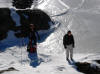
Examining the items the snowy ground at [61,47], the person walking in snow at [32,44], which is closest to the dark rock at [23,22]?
the snowy ground at [61,47]

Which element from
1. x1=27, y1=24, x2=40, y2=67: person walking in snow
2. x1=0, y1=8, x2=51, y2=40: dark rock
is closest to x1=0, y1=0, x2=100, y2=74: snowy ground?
x1=27, y1=24, x2=40, y2=67: person walking in snow

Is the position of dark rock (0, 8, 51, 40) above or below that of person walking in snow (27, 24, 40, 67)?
above

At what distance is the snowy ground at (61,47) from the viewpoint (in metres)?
12.7

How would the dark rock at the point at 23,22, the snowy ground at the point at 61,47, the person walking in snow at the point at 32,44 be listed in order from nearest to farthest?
the snowy ground at the point at 61,47 < the person walking in snow at the point at 32,44 < the dark rock at the point at 23,22

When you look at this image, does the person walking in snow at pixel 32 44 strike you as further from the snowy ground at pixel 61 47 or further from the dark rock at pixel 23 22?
the dark rock at pixel 23 22

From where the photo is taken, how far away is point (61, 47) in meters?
20.8

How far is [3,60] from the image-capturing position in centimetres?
1530

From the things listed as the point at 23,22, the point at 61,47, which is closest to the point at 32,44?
the point at 61,47

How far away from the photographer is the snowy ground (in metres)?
12.7

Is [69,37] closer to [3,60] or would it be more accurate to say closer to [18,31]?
[3,60]

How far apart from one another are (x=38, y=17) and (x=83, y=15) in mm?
9300

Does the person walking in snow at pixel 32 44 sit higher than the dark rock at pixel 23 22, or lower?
lower

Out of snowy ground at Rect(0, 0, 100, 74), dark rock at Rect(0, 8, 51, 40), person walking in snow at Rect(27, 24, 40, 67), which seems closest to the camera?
snowy ground at Rect(0, 0, 100, 74)

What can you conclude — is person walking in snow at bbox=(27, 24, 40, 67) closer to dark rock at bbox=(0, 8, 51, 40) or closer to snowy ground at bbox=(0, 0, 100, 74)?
snowy ground at bbox=(0, 0, 100, 74)
